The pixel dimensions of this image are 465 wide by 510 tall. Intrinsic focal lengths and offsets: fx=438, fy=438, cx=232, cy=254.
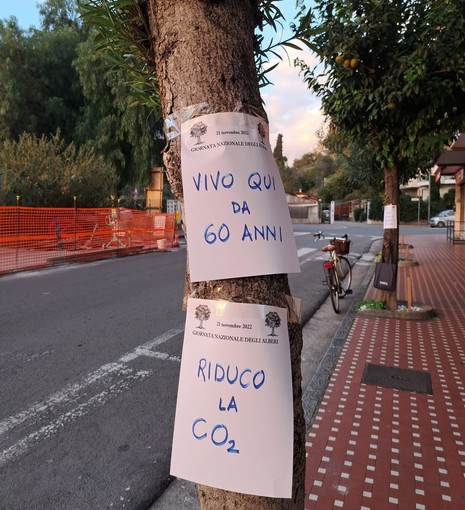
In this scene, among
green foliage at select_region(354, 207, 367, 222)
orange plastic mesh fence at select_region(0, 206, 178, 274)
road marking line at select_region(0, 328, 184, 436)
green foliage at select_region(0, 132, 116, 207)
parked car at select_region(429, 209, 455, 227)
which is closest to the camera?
road marking line at select_region(0, 328, 184, 436)

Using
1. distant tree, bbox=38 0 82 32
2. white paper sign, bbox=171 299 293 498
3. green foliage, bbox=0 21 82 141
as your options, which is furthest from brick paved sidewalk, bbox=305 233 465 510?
distant tree, bbox=38 0 82 32

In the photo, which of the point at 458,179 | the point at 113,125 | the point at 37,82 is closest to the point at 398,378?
the point at 458,179

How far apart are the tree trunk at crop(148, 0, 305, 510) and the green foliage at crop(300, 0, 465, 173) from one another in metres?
4.52

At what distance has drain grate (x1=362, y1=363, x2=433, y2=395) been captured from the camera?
421 cm

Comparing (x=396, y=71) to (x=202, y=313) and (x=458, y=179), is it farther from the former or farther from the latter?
(x=458, y=179)

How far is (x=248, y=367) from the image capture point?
4.34 feet

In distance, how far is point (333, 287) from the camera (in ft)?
24.1

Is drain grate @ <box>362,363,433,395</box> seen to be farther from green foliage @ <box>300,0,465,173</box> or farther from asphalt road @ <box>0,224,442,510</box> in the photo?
green foliage @ <box>300,0,465,173</box>

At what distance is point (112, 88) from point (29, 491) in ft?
76.6

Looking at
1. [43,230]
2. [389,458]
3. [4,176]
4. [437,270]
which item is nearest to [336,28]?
[389,458]

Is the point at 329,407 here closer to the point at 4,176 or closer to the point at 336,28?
the point at 336,28

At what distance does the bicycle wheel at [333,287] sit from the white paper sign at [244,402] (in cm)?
613

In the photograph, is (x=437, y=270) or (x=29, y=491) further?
(x=437, y=270)

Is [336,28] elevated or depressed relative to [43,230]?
elevated
